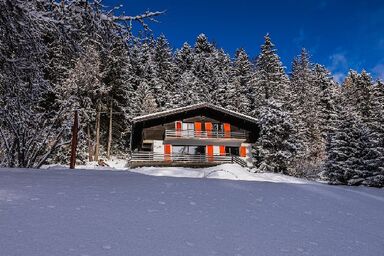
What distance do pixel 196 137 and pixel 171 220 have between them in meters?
32.4

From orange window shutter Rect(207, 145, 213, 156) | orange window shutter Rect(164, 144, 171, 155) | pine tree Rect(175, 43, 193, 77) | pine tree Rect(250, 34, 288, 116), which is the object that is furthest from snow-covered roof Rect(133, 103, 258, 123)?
pine tree Rect(175, 43, 193, 77)

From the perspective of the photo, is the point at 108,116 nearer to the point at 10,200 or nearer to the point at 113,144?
the point at 113,144

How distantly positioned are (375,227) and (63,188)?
5047mm

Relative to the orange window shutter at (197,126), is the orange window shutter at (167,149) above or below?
below

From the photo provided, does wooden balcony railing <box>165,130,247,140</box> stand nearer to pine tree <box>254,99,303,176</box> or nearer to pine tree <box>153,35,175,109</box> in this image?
pine tree <box>254,99,303,176</box>

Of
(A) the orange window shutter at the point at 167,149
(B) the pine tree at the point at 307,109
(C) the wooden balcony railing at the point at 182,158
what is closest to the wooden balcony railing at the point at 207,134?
(A) the orange window shutter at the point at 167,149

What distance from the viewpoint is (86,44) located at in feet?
19.8

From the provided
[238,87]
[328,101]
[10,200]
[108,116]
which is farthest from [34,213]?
[328,101]

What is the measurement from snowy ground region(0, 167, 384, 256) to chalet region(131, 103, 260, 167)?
28667 mm

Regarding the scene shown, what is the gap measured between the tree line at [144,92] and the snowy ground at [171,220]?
217 cm

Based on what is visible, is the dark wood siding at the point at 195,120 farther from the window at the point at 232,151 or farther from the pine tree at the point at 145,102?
the pine tree at the point at 145,102

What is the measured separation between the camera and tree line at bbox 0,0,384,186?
18.0ft

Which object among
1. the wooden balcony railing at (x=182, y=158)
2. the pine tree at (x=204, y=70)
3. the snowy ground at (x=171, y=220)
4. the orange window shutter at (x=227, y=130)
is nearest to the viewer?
the snowy ground at (x=171, y=220)

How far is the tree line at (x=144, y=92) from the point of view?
549cm
